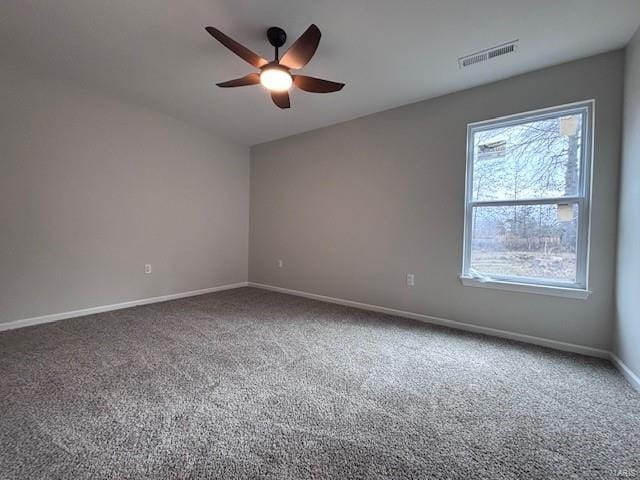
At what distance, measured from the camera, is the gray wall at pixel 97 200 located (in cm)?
276

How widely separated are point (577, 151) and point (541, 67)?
0.81 meters

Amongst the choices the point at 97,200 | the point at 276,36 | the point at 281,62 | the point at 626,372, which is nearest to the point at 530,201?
the point at 626,372

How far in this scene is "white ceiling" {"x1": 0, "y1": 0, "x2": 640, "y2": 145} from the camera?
1.94 m

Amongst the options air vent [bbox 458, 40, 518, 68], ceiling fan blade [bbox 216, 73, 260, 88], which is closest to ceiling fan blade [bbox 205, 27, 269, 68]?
ceiling fan blade [bbox 216, 73, 260, 88]

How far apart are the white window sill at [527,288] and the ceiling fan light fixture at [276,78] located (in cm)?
249

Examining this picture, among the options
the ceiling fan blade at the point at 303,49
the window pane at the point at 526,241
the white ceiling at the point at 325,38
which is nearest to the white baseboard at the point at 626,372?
the window pane at the point at 526,241

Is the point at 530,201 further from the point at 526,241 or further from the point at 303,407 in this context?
the point at 303,407

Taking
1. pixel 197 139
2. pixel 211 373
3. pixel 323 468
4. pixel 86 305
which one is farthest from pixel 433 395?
pixel 197 139

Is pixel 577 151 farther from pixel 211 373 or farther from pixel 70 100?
pixel 70 100

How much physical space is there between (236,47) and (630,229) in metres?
3.03

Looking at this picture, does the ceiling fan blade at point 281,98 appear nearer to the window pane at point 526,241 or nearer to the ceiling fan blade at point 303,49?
the ceiling fan blade at point 303,49

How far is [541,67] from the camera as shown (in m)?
2.54

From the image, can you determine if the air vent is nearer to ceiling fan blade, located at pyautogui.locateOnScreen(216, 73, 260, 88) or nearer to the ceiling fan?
the ceiling fan

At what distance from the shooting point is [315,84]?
7.70ft
